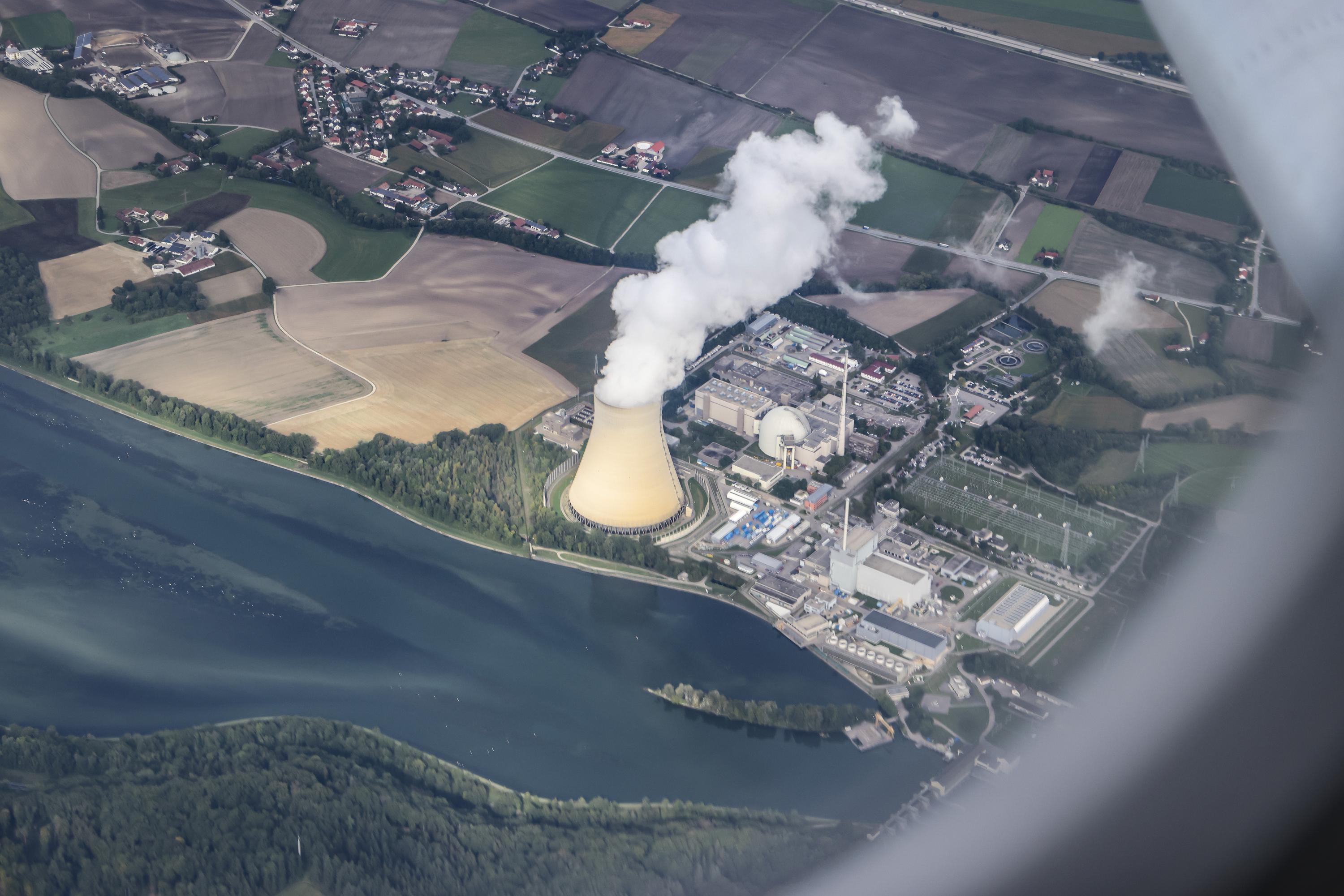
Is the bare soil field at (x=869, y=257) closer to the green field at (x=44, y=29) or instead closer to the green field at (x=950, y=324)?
the green field at (x=950, y=324)

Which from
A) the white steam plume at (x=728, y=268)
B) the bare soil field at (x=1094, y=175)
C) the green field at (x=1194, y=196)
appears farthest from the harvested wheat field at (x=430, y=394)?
the green field at (x=1194, y=196)

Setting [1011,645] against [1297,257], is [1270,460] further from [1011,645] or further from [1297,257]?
[1011,645]

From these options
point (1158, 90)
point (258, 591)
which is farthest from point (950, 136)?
point (258, 591)

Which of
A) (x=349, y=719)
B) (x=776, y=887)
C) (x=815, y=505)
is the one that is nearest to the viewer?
(x=776, y=887)

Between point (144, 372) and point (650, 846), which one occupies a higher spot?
point (650, 846)

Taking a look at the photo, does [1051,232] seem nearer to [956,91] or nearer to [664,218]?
[956,91]

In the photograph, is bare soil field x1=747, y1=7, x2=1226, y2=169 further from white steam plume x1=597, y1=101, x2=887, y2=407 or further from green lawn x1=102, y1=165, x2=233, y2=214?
green lawn x1=102, y1=165, x2=233, y2=214

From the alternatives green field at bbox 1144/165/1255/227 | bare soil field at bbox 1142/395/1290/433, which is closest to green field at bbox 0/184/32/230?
bare soil field at bbox 1142/395/1290/433
